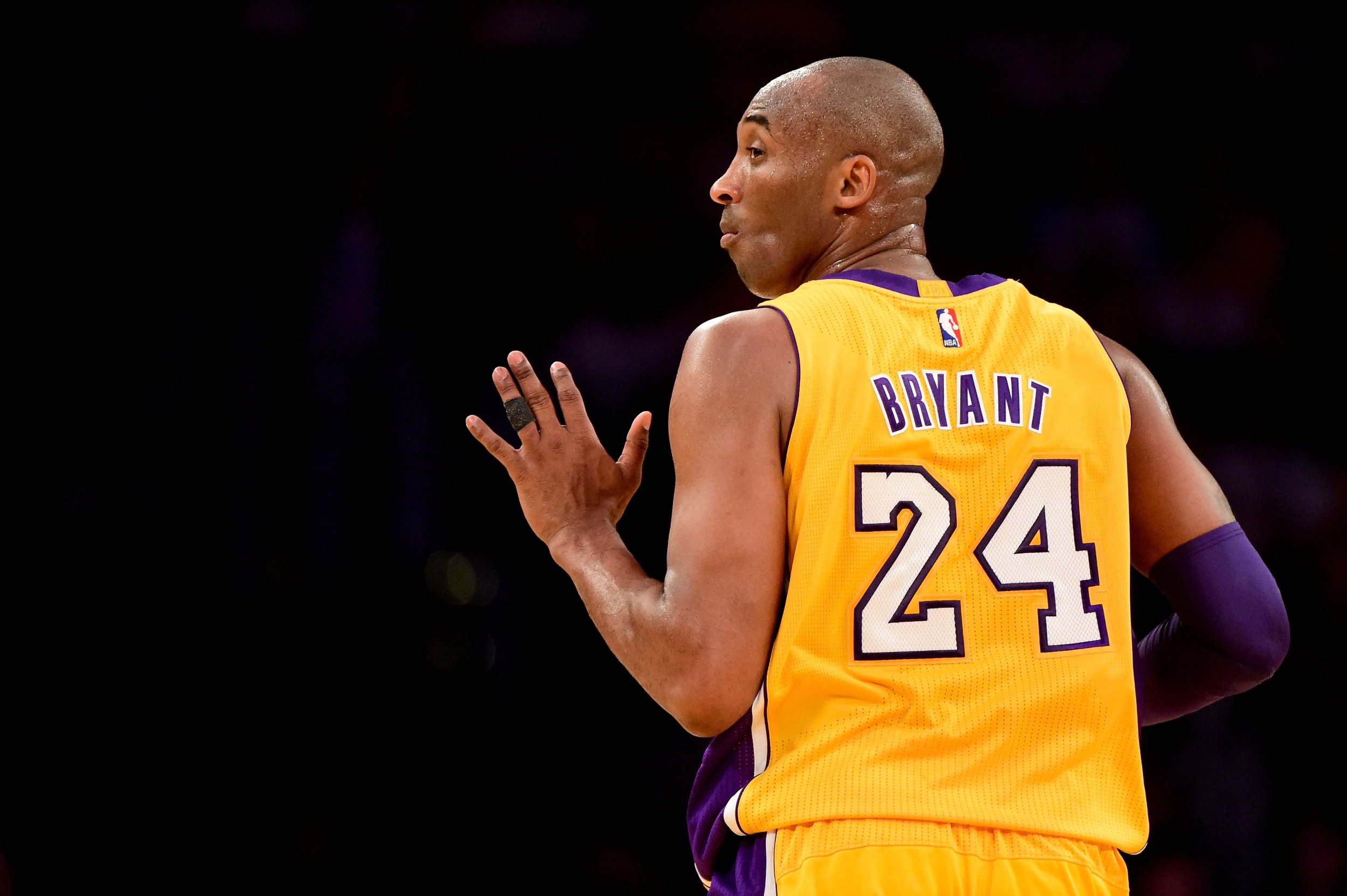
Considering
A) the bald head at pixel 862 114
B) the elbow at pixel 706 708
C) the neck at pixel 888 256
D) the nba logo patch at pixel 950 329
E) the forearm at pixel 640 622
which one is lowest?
the elbow at pixel 706 708

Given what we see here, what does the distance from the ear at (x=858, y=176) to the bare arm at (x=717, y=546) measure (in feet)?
1.25

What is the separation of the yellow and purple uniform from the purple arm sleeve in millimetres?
230

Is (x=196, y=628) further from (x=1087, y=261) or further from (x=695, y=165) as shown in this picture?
(x=1087, y=261)

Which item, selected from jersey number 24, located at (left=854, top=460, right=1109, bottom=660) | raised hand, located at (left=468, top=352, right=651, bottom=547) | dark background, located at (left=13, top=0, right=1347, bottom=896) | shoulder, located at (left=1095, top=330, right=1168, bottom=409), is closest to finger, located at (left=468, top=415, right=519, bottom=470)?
raised hand, located at (left=468, top=352, right=651, bottom=547)

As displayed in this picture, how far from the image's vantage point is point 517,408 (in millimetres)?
2182

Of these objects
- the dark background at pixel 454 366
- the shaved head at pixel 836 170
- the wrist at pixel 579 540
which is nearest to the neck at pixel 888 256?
the shaved head at pixel 836 170

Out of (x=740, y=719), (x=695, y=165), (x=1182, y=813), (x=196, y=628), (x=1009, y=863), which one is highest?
(x=695, y=165)

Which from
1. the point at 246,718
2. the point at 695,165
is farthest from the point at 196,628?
the point at 695,165

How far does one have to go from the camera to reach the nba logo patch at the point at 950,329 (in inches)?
77.7

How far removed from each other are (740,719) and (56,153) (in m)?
4.96

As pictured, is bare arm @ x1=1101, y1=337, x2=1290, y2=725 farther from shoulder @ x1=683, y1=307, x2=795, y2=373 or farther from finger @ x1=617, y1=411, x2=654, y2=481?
finger @ x1=617, y1=411, x2=654, y2=481

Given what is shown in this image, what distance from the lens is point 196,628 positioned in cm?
509

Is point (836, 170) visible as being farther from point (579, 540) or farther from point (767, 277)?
point (579, 540)

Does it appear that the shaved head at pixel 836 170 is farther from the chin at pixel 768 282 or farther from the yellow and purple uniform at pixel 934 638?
the yellow and purple uniform at pixel 934 638
